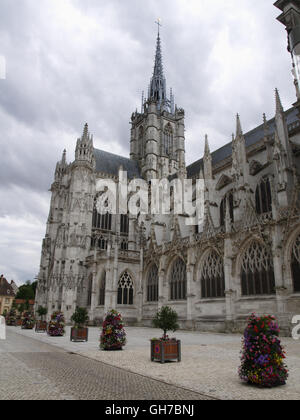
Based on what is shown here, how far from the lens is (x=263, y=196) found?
83.6 feet

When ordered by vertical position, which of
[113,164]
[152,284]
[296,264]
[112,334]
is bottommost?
[112,334]

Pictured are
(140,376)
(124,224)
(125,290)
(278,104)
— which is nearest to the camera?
(140,376)

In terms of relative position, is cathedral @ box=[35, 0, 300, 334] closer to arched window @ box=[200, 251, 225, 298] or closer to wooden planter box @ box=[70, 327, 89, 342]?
arched window @ box=[200, 251, 225, 298]

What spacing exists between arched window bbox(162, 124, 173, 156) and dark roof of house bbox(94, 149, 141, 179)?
5.52 metres

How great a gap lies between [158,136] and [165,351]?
46.4 meters

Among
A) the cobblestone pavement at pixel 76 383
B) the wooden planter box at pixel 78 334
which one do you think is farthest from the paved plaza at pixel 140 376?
the wooden planter box at pixel 78 334

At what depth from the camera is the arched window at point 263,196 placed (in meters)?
25.0

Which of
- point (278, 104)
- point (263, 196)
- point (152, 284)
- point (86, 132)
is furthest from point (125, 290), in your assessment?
point (86, 132)

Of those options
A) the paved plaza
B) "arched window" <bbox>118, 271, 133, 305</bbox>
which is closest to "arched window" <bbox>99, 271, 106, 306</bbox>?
"arched window" <bbox>118, 271, 133, 305</bbox>

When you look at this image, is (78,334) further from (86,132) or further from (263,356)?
(86,132)

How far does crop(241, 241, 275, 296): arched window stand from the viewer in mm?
19656

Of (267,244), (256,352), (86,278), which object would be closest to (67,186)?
(86,278)

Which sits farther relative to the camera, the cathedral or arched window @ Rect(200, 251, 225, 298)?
arched window @ Rect(200, 251, 225, 298)

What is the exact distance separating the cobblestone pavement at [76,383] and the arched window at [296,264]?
13.6m
